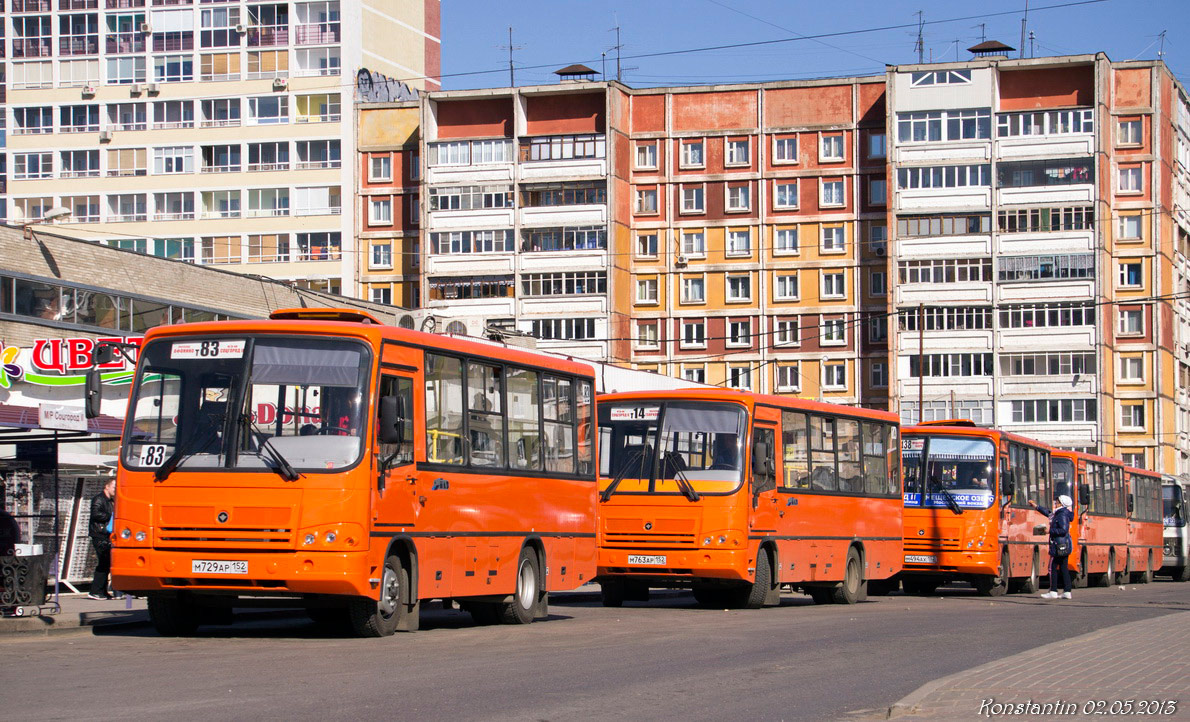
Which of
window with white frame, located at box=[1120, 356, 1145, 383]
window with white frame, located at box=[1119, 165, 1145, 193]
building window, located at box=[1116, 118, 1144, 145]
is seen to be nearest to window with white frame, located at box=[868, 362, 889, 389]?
window with white frame, located at box=[1120, 356, 1145, 383]

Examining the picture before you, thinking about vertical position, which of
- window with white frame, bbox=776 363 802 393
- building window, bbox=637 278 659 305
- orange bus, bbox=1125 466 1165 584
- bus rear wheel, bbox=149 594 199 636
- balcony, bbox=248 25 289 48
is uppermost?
balcony, bbox=248 25 289 48

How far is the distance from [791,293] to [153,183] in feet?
125

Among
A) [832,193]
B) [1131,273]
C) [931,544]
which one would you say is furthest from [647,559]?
[832,193]

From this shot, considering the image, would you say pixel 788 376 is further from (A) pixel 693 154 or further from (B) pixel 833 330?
(A) pixel 693 154

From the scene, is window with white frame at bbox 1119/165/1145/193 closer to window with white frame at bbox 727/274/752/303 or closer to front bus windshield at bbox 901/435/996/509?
window with white frame at bbox 727/274/752/303

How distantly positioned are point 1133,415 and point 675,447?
6781 centimetres

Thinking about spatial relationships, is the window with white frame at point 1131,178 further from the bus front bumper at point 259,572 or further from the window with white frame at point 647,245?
the bus front bumper at point 259,572

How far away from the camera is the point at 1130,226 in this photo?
3425 inches

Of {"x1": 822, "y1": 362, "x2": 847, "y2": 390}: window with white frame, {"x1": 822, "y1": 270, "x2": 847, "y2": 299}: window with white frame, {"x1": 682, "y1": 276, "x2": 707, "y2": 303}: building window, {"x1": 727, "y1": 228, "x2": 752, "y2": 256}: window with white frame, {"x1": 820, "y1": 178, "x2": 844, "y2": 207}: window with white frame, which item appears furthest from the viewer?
{"x1": 682, "y1": 276, "x2": 707, "y2": 303}: building window

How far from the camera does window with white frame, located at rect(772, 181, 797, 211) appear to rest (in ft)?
300

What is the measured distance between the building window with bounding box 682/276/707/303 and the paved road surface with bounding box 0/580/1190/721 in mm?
71040

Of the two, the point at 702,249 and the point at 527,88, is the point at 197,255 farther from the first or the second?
the point at 702,249

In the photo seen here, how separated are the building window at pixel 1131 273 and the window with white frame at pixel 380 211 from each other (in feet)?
132

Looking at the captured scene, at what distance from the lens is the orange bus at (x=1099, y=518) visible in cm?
3969
